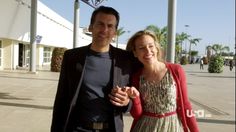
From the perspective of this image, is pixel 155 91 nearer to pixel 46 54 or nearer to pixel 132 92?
pixel 132 92

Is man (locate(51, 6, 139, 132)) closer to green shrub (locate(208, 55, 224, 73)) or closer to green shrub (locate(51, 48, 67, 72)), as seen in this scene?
green shrub (locate(51, 48, 67, 72))

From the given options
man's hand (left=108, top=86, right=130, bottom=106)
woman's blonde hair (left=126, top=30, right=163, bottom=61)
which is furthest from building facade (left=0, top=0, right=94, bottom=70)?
man's hand (left=108, top=86, right=130, bottom=106)

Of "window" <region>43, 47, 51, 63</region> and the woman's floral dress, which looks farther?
"window" <region>43, 47, 51, 63</region>

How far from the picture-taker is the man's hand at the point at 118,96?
2.62 metres

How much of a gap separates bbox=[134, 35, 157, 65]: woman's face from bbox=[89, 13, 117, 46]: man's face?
0.67ft

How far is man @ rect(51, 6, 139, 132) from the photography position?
8.94ft

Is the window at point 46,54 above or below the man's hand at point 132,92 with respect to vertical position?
above

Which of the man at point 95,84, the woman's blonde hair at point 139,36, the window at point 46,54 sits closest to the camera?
the man at point 95,84

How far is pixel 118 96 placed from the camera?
2.63 metres

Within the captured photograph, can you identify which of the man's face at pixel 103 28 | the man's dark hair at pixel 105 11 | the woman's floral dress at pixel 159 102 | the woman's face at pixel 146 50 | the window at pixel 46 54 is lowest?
the woman's floral dress at pixel 159 102

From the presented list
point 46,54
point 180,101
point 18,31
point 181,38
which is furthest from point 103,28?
point 181,38

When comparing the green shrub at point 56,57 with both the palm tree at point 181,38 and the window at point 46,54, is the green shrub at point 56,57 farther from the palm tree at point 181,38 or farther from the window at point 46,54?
the palm tree at point 181,38

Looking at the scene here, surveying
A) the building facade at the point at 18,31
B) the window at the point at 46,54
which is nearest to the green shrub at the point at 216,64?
the building facade at the point at 18,31

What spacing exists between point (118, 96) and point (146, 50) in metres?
0.39
